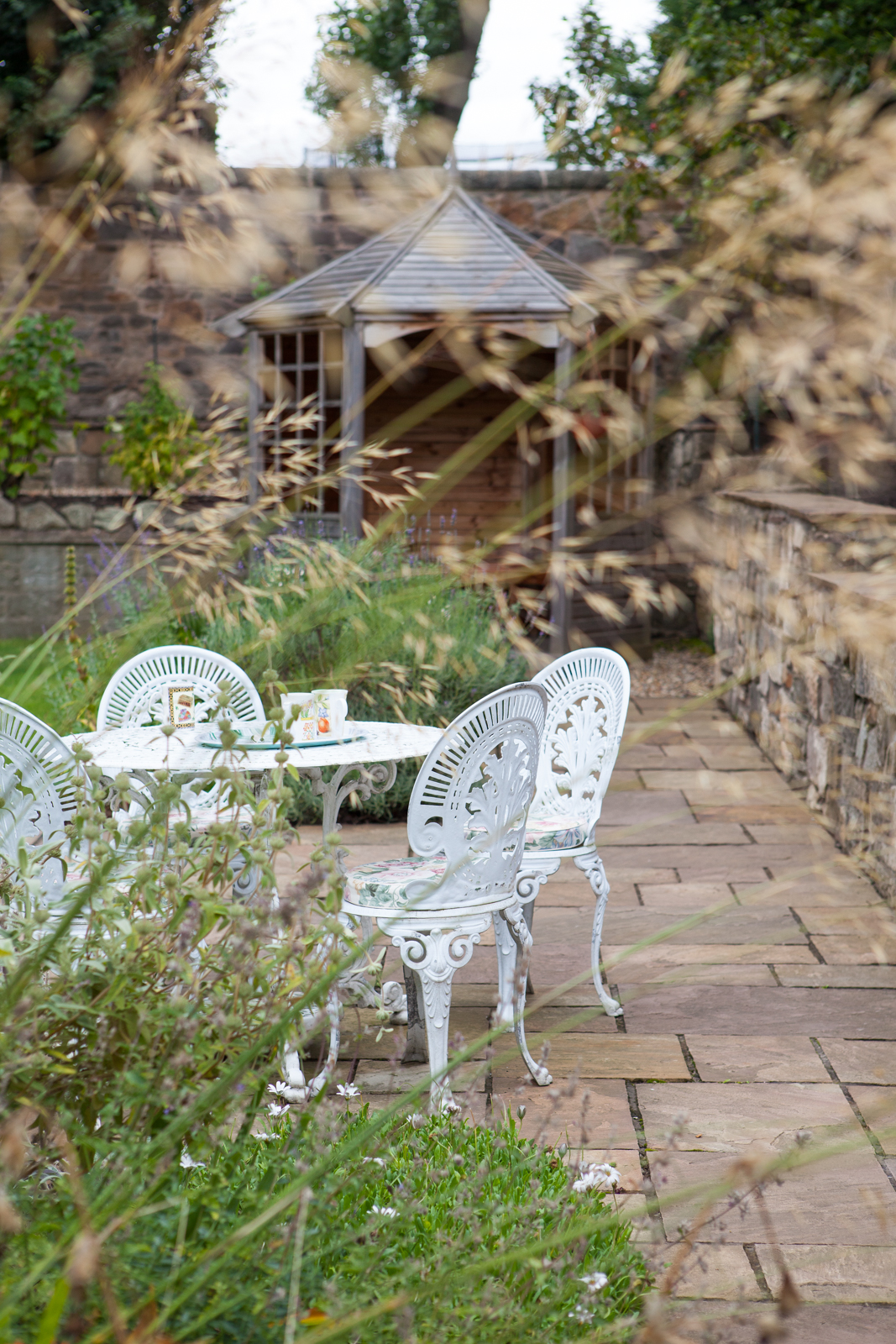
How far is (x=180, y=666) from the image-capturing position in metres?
4.21

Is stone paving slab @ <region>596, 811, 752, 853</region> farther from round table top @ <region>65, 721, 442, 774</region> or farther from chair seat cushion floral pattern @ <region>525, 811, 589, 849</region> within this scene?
round table top @ <region>65, 721, 442, 774</region>

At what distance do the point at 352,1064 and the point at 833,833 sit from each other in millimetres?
2778

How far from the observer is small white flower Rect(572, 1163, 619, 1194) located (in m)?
1.99

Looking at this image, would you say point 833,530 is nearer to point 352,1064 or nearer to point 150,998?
point 352,1064

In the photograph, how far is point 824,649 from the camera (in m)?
5.37

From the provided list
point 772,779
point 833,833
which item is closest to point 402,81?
point 833,833

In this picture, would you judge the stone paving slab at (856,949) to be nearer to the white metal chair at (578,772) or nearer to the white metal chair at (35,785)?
the white metal chair at (578,772)

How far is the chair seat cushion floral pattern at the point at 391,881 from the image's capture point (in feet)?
9.71


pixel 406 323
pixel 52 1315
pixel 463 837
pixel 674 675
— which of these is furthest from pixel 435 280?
pixel 52 1315

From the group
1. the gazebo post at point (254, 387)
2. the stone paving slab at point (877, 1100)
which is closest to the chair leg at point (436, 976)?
the stone paving slab at point (877, 1100)

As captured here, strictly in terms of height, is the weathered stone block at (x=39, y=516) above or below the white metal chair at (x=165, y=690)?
above

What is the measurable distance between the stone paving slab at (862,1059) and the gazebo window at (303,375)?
21.6ft

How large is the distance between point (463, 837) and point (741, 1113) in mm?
908

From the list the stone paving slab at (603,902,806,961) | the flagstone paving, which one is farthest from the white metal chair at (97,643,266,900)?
the stone paving slab at (603,902,806,961)
